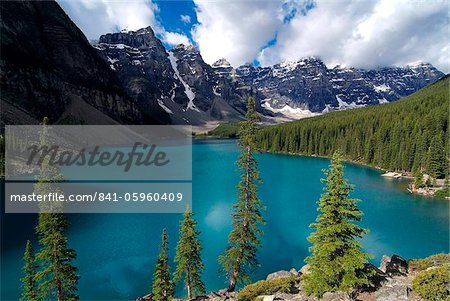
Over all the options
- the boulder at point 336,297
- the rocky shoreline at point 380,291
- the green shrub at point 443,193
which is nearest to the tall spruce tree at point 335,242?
the boulder at point 336,297

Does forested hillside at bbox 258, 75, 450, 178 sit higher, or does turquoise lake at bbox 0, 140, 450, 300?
forested hillside at bbox 258, 75, 450, 178

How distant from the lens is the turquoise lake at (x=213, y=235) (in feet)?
105

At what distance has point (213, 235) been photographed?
1699 inches

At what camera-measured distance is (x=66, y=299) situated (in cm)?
2103

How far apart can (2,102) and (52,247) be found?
12479 cm

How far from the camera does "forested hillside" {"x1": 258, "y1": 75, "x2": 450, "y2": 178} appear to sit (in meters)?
82.9

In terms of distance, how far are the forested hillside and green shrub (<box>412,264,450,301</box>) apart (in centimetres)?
6910

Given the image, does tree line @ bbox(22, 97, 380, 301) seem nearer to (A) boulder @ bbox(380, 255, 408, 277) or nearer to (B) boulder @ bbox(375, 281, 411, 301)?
(B) boulder @ bbox(375, 281, 411, 301)

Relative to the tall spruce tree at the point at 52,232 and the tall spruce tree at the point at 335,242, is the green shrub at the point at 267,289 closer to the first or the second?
the tall spruce tree at the point at 335,242

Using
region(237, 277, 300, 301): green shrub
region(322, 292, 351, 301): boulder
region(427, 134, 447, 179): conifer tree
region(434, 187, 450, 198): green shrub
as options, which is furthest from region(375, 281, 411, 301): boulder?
region(427, 134, 447, 179): conifer tree

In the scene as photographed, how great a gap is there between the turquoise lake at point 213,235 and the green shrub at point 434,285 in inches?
731

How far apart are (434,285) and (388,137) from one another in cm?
10320

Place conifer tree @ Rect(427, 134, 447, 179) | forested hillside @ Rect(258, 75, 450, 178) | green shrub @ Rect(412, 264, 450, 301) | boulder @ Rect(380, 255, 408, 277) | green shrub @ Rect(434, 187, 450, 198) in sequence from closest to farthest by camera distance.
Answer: green shrub @ Rect(412, 264, 450, 301) → boulder @ Rect(380, 255, 408, 277) → green shrub @ Rect(434, 187, 450, 198) → conifer tree @ Rect(427, 134, 447, 179) → forested hillside @ Rect(258, 75, 450, 178)

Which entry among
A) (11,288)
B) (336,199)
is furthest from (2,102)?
(336,199)
